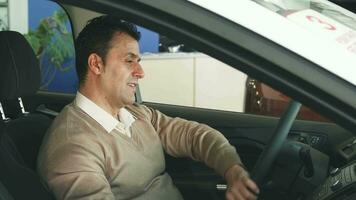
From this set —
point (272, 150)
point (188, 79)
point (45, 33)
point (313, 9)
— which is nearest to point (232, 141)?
point (272, 150)

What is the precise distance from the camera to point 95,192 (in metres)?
1.73

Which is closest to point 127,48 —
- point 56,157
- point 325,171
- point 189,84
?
point 56,157

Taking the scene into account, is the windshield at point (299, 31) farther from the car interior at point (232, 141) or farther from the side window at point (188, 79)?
the side window at point (188, 79)

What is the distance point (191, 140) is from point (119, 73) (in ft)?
1.33

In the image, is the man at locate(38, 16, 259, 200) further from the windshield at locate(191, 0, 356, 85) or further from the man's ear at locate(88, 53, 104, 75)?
the windshield at locate(191, 0, 356, 85)

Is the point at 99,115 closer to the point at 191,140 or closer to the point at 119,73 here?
the point at 119,73

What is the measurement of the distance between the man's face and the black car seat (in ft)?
1.04

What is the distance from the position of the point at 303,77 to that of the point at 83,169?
855 mm

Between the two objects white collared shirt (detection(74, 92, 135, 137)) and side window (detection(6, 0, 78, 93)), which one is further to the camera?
side window (detection(6, 0, 78, 93))

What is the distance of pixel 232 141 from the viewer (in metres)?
2.60

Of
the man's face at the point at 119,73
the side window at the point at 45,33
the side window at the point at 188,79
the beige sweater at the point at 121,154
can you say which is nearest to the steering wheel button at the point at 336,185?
the beige sweater at the point at 121,154

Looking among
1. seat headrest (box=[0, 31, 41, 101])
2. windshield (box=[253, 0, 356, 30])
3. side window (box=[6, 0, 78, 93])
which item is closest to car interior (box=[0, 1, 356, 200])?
seat headrest (box=[0, 31, 41, 101])

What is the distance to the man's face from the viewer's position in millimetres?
2008

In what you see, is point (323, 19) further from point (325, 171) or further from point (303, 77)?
point (325, 171)
